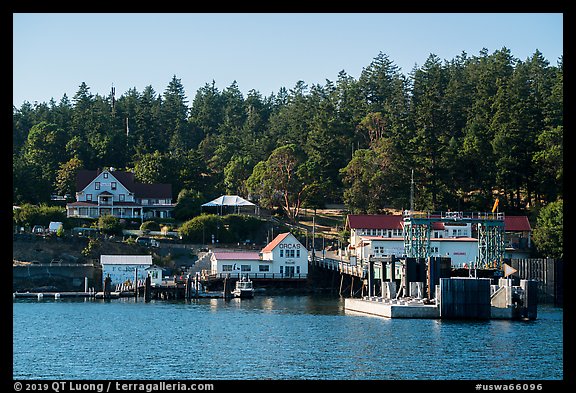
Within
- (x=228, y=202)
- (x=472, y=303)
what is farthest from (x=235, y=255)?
(x=472, y=303)

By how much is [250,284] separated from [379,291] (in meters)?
12.0

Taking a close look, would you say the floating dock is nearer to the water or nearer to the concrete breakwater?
the water

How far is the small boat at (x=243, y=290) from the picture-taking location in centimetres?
9069

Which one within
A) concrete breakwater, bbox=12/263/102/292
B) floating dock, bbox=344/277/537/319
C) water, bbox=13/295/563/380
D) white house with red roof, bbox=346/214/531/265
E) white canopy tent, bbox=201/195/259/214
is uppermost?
white canopy tent, bbox=201/195/259/214

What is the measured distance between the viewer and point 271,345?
180ft

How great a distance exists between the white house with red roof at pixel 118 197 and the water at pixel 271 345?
3978cm

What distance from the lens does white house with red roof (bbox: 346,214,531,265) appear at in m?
101

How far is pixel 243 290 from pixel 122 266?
12670 millimetres

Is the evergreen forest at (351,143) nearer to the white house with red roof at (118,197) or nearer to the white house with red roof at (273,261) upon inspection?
the white house with red roof at (118,197)

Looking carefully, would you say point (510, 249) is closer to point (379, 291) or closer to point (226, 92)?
point (379, 291)

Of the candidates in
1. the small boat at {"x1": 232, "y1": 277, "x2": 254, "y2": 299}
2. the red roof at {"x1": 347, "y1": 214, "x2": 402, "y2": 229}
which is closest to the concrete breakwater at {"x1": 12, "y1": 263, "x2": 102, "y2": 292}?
the small boat at {"x1": 232, "y1": 277, "x2": 254, "y2": 299}

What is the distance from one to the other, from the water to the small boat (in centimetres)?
1176

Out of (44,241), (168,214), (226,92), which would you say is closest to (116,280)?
(44,241)
